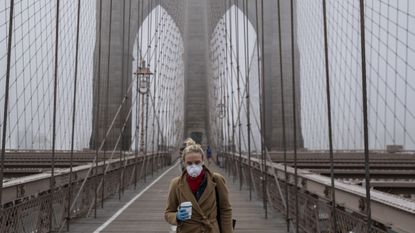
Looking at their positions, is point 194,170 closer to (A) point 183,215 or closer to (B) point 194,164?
(B) point 194,164

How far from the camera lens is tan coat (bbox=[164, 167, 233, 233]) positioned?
2.64 m

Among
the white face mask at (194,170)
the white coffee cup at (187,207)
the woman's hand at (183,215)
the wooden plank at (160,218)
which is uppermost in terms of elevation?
the white face mask at (194,170)

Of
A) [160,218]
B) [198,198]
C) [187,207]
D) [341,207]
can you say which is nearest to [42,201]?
[160,218]

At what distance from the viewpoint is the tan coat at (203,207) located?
8.68 feet

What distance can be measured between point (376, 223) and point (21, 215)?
3.24 m

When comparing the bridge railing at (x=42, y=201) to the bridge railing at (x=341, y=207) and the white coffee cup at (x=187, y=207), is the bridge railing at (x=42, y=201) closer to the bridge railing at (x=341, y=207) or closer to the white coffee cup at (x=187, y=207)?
the white coffee cup at (x=187, y=207)

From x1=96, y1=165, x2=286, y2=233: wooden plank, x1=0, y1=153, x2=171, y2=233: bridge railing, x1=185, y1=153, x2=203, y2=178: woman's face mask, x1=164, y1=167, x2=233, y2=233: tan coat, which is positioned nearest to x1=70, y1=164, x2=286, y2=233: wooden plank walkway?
x1=96, y1=165, x2=286, y2=233: wooden plank

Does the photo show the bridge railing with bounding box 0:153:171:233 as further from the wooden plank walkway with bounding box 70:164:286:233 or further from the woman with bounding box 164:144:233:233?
the woman with bounding box 164:144:233:233

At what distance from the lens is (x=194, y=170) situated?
2.66m

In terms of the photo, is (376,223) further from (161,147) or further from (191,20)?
(191,20)

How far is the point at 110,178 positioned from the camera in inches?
402

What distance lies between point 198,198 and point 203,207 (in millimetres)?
55

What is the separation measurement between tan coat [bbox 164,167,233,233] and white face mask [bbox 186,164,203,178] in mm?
67

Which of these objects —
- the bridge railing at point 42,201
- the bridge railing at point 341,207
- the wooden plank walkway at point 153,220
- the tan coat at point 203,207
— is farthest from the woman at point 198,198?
the wooden plank walkway at point 153,220
